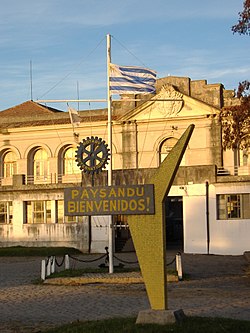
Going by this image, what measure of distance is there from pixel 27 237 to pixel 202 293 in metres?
21.9

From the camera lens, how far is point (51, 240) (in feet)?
122

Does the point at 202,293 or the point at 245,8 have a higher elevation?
the point at 245,8

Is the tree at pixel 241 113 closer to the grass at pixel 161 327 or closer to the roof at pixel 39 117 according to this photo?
the grass at pixel 161 327

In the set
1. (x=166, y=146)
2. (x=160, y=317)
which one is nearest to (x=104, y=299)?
(x=160, y=317)

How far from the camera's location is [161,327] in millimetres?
11180

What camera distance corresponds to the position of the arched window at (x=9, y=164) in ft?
144

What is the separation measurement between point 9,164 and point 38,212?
23.4 ft

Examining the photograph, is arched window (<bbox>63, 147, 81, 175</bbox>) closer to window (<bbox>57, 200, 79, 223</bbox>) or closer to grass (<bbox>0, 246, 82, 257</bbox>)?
window (<bbox>57, 200, 79, 223</bbox>)

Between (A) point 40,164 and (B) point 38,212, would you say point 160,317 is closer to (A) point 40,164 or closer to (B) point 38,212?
(B) point 38,212

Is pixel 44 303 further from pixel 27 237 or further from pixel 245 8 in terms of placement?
pixel 27 237

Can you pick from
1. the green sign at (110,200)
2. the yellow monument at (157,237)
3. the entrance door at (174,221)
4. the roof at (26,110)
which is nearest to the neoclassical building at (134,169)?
the entrance door at (174,221)

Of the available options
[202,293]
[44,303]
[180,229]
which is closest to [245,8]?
[202,293]

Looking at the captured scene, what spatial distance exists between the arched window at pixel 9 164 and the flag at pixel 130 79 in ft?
71.8

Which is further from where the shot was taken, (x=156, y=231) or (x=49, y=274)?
(x=49, y=274)
